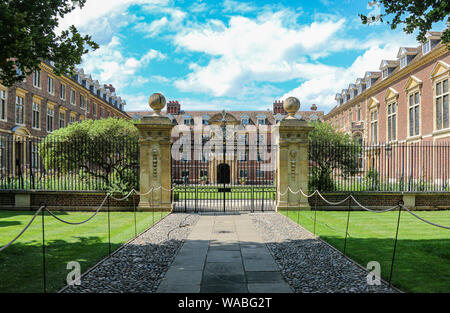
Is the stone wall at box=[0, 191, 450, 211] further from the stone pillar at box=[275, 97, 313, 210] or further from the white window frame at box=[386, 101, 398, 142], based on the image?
the white window frame at box=[386, 101, 398, 142]

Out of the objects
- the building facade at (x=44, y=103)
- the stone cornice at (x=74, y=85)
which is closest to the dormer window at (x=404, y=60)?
the building facade at (x=44, y=103)

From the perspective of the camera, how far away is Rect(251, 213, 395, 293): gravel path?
15.8ft

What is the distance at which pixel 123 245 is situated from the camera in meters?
7.39

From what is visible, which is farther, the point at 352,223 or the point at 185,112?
the point at 185,112

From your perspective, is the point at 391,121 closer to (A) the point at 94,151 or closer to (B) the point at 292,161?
(B) the point at 292,161

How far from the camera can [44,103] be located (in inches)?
1240

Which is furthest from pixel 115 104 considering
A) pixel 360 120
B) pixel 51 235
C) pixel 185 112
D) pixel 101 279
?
pixel 101 279

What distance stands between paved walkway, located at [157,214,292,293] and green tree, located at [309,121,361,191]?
7.41m

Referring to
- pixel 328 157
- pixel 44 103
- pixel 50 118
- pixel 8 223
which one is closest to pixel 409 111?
pixel 328 157

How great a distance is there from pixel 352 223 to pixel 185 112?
48.8m

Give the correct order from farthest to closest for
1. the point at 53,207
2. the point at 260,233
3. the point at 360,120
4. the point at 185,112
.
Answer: the point at 185,112
the point at 360,120
the point at 53,207
the point at 260,233

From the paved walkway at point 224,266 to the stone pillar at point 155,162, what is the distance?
407cm
